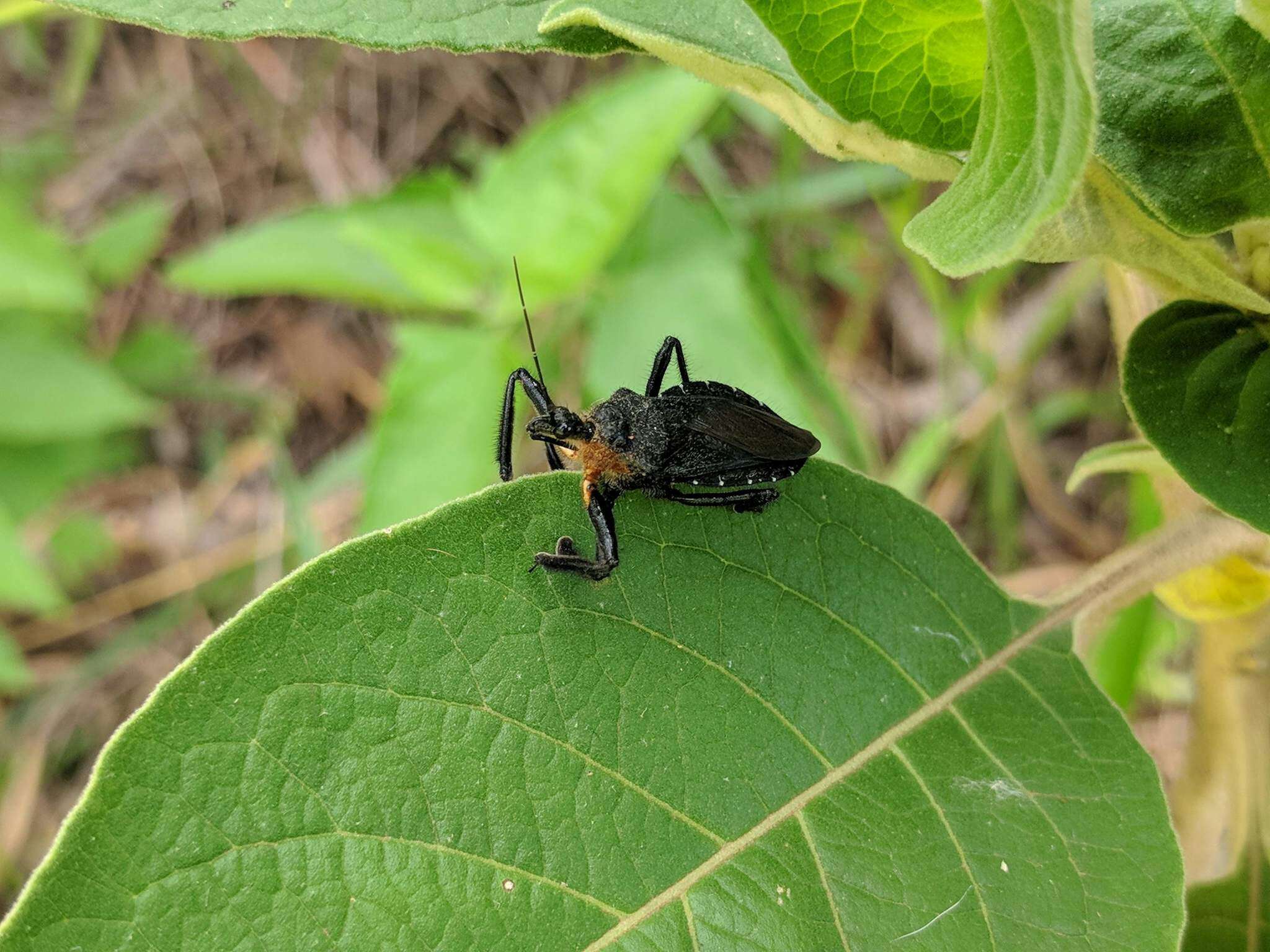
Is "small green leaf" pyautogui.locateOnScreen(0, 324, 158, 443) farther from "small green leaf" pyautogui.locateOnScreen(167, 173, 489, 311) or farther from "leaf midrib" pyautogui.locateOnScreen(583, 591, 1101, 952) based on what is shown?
"leaf midrib" pyautogui.locateOnScreen(583, 591, 1101, 952)

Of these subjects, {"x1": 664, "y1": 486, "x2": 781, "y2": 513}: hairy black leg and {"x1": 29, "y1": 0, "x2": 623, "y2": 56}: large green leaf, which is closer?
{"x1": 29, "y1": 0, "x2": 623, "y2": 56}: large green leaf

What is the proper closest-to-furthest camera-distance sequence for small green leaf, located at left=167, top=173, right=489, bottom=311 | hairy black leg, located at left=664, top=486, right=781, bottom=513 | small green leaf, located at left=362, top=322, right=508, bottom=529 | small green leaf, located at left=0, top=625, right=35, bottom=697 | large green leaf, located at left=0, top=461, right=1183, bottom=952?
large green leaf, located at left=0, top=461, right=1183, bottom=952 < hairy black leg, located at left=664, top=486, right=781, bottom=513 < small green leaf, located at left=362, top=322, right=508, bottom=529 < small green leaf, located at left=167, top=173, right=489, bottom=311 < small green leaf, located at left=0, top=625, right=35, bottom=697

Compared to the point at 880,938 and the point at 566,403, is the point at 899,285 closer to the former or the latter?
the point at 566,403

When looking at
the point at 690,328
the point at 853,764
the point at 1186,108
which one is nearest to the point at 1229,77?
the point at 1186,108

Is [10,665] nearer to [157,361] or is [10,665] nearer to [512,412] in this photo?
[157,361]

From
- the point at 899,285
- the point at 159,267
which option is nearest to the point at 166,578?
the point at 159,267

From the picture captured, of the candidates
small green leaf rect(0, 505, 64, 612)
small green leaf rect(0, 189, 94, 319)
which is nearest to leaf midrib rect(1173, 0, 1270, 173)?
small green leaf rect(0, 505, 64, 612)

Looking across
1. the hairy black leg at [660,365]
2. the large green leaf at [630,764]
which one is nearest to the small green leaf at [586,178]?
the hairy black leg at [660,365]
